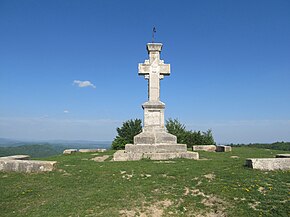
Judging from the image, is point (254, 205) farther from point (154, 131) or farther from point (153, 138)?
point (154, 131)

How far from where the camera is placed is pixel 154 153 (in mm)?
12000

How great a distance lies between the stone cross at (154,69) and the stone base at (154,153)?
3.08 meters

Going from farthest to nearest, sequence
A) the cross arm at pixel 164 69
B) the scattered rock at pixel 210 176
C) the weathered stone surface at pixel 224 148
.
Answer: the weathered stone surface at pixel 224 148 → the cross arm at pixel 164 69 → the scattered rock at pixel 210 176

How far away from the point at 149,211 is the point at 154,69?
31.3ft

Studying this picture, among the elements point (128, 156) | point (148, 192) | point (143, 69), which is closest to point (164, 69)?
point (143, 69)

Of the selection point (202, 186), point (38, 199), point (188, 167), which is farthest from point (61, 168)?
point (202, 186)

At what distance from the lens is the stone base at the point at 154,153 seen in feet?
38.9

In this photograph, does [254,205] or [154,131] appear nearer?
[254,205]

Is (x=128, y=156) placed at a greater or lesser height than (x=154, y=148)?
Answer: lesser

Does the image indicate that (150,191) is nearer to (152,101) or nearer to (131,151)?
(131,151)

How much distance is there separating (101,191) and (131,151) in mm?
4893

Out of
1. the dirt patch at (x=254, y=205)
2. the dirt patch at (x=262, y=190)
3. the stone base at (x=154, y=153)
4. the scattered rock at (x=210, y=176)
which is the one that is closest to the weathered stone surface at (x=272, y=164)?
the scattered rock at (x=210, y=176)

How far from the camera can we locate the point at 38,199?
22.9 feet

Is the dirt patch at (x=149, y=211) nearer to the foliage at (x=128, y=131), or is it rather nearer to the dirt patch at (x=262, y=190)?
the dirt patch at (x=262, y=190)
